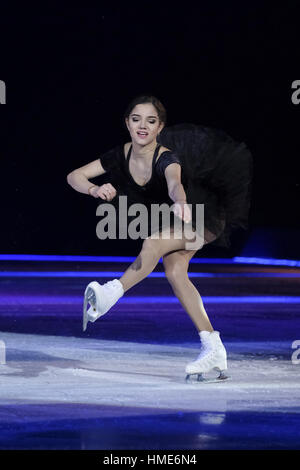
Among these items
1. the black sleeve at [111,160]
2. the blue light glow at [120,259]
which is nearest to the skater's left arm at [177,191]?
the black sleeve at [111,160]

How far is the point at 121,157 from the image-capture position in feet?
15.2

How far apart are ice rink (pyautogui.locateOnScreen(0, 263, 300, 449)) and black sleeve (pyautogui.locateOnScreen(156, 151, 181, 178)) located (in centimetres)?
94

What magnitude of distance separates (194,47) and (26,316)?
973 centimetres

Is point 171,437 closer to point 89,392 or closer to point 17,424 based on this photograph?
point 17,424

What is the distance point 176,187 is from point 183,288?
1.69 feet

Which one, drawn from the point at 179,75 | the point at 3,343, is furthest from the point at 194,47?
the point at 3,343

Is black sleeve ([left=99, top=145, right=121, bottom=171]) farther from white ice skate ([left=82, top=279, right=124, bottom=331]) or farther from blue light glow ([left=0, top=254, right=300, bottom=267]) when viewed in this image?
blue light glow ([left=0, top=254, right=300, bottom=267])

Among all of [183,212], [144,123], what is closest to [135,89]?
[144,123]

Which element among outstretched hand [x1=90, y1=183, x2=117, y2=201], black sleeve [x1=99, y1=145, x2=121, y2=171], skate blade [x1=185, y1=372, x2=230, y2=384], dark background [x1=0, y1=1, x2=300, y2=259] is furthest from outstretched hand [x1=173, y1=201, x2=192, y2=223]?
dark background [x1=0, y1=1, x2=300, y2=259]

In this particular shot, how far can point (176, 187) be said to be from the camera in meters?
4.27

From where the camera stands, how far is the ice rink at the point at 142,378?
10.5 ft

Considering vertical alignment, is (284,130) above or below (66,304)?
above

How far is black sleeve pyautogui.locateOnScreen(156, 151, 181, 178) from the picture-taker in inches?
174

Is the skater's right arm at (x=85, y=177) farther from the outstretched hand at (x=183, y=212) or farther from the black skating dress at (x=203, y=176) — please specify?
the outstretched hand at (x=183, y=212)
